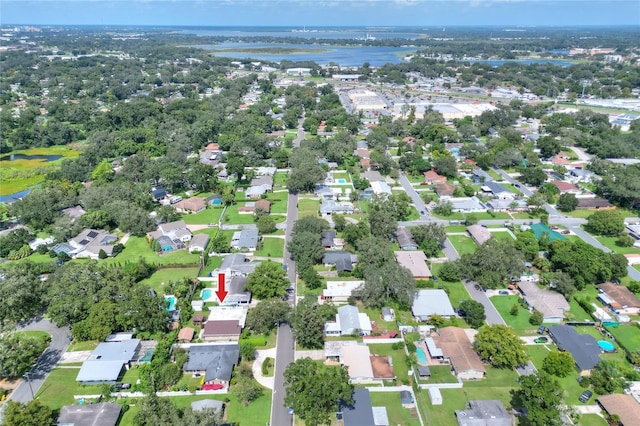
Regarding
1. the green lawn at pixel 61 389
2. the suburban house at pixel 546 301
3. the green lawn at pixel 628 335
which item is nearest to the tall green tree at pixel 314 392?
the green lawn at pixel 61 389

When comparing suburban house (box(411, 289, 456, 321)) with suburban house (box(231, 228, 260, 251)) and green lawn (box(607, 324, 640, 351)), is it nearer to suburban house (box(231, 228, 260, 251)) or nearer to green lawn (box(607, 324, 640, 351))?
green lawn (box(607, 324, 640, 351))

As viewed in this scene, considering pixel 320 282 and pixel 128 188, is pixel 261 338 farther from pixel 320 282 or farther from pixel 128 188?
pixel 128 188

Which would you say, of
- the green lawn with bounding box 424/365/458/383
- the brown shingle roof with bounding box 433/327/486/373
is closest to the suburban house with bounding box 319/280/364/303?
the brown shingle roof with bounding box 433/327/486/373

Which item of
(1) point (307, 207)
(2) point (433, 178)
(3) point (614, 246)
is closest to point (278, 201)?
(1) point (307, 207)

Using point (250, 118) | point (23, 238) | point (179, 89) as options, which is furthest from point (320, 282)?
point (179, 89)

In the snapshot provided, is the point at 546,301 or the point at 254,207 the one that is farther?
the point at 254,207

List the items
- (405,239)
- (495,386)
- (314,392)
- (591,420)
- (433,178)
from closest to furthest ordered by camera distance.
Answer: (314,392), (591,420), (495,386), (405,239), (433,178)

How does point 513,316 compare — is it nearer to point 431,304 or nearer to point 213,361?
point 431,304
